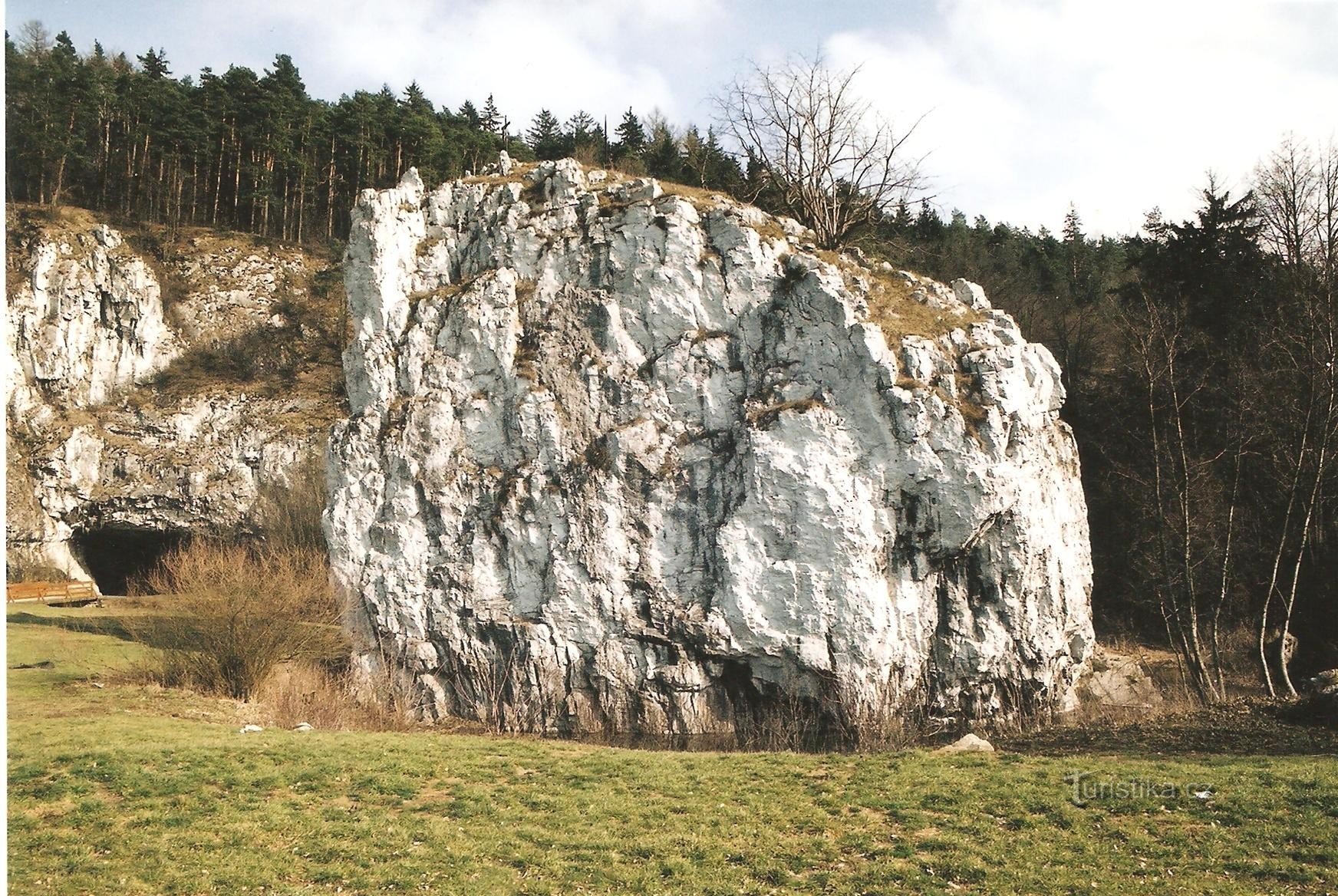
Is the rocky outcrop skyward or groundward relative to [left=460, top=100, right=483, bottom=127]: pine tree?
groundward

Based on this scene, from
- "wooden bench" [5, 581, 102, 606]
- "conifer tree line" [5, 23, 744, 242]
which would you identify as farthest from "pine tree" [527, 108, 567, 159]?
"wooden bench" [5, 581, 102, 606]

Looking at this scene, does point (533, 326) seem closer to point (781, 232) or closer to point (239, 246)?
point (781, 232)

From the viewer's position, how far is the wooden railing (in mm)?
33188

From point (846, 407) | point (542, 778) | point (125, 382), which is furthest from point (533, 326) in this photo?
point (125, 382)

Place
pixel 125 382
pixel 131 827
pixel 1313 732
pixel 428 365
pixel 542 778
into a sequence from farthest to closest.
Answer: pixel 125 382
pixel 428 365
pixel 1313 732
pixel 542 778
pixel 131 827

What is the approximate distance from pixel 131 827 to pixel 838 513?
16.1 meters

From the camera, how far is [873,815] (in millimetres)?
11375

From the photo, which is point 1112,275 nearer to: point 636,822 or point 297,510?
point 297,510

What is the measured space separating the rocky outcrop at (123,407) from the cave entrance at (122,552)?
362 millimetres

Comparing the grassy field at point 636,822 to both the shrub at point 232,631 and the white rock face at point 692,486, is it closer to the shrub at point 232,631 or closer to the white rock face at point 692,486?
the shrub at point 232,631

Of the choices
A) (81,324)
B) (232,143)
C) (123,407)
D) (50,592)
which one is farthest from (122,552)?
(232,143)

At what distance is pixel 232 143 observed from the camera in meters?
52.1

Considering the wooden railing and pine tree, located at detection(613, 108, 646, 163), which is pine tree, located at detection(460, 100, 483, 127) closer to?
pine tree, located at detection(613, 108, 646, 163)

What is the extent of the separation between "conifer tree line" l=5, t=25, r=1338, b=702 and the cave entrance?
69.1 feet
